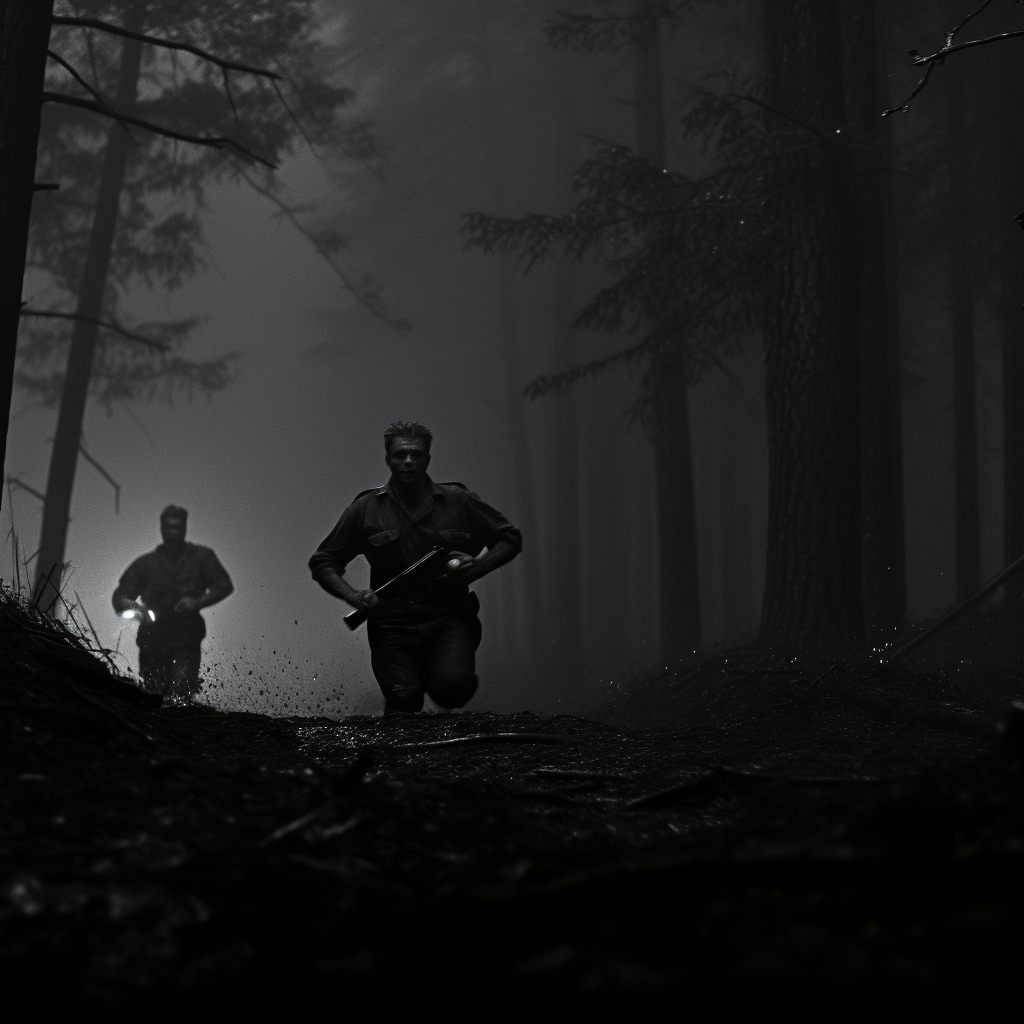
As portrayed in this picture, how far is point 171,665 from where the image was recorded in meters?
10.6

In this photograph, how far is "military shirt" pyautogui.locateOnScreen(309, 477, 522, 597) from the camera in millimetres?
6996

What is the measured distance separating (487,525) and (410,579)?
57 cm

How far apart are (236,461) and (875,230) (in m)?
85.9

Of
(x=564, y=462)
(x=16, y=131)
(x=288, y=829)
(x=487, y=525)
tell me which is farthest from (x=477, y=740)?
(x=564, y=462)

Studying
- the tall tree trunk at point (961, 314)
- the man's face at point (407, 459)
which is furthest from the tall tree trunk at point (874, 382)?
the tall tree trunk at point (961, 314)

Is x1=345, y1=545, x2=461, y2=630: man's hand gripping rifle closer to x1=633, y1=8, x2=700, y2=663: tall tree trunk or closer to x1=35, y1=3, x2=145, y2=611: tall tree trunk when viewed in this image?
x1=633, y1=8, x2=700, y2=663: tall tree trunk

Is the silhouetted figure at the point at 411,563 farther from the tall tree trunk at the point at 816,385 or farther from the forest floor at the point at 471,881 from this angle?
the forest floor at the point at 471,881

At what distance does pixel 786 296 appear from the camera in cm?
915

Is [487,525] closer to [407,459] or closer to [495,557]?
[495,557]

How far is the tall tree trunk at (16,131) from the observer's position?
20.6ft

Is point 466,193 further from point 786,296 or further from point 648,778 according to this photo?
point 648,778

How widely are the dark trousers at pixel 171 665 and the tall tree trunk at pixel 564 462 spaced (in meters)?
14.0

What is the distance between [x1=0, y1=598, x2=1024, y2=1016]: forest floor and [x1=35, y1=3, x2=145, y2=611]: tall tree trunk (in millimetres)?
11510

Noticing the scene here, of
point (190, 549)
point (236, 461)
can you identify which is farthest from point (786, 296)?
point (236, 461)
